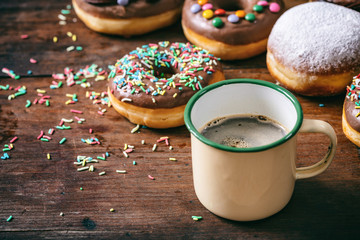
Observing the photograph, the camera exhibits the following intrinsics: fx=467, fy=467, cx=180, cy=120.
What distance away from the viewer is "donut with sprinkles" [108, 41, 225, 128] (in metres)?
1.37

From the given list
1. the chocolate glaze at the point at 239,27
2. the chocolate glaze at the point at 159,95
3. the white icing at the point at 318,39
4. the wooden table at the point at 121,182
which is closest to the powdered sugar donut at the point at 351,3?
the white icing at the point at 318,39

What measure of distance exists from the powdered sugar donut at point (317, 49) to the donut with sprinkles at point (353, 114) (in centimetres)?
9

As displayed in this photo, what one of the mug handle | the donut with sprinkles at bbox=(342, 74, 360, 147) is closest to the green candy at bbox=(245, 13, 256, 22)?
the donut with sprinkles at bbox=(342, 74, 360, 147)

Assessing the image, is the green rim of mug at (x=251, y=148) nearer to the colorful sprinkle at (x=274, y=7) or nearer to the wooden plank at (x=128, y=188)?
the wooden plank at (x=128, y=188)

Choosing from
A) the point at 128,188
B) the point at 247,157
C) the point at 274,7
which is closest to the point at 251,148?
the point at 247,157

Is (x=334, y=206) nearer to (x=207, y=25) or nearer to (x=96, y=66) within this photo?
(x=207, y=25)

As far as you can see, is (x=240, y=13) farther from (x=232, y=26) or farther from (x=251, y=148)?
(x=251, y=148)

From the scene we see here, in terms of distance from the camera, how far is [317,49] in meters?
1.38

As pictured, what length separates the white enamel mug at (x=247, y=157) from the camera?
967mm

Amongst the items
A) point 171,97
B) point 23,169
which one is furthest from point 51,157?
point 171,97

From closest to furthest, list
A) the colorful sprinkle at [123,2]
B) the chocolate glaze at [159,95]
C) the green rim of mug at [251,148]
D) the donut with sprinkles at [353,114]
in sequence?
the green rim of mug at [251,148] < the donut with sprinkles at [353,114] < the chocolate glaze at [159,95] < the colorful sprinkle at [123,2]

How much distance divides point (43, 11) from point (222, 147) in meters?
1.37

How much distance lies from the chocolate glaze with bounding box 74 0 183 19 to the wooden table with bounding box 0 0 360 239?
196 millimetres

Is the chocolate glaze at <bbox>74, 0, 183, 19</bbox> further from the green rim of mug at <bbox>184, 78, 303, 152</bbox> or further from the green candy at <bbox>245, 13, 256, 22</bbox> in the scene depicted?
the green rim of mug at <bbox>184, 78, 303, 152</bbox>
